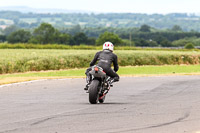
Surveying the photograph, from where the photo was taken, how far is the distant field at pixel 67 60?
119 feet

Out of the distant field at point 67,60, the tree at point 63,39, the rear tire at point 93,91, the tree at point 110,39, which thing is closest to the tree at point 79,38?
the tree at point 63,39

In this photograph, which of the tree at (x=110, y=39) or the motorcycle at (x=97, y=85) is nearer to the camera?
the motorcycle at (x=97, y=85)

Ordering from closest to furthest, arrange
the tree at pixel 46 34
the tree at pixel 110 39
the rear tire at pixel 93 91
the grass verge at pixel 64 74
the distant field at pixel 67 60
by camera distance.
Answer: the rear tire at pixel 93 91
the grass verge at pixel 64 74
the distant field at pixel 67 60
the tree at pixel 46 34
the tree at pixel 110 39

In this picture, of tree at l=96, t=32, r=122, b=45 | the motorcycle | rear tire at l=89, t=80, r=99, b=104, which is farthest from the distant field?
tree at l=96, t=32, r=122, b=45

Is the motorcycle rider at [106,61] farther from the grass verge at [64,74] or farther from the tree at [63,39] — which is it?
the tree at [63,39]

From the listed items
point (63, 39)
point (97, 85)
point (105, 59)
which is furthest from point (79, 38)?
point (97, 85)

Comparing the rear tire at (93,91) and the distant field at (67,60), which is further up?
the rear tire at (93,91)

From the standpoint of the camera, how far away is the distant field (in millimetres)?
36406

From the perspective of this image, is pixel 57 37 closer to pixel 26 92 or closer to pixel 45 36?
pixel 45 36

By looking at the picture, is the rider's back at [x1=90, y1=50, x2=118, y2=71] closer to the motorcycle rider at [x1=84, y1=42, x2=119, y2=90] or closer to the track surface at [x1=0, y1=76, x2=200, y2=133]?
the motorcycle rider at [x1=84, y1=42, x2=119, y2=90]

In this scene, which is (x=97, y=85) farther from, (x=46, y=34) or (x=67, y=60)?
(x=46, y=34)

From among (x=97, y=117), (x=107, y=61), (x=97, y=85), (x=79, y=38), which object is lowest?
(x=79, y=38)

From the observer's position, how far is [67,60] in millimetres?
41906

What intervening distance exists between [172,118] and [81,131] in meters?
2.51
